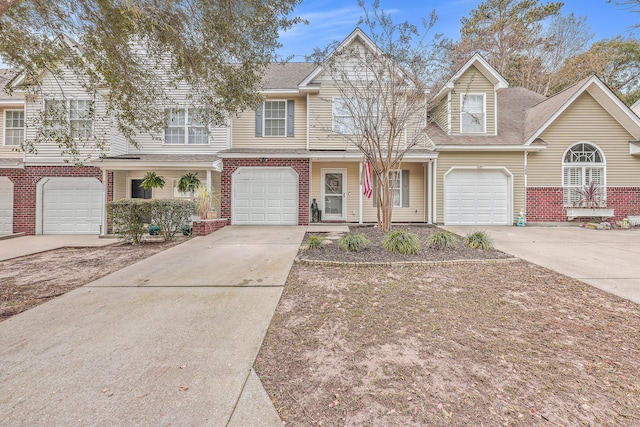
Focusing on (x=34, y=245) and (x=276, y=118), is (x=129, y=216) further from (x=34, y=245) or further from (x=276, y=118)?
(x=276, y=118)

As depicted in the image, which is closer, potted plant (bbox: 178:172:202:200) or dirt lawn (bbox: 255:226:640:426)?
dirt lawn (bbox: 255:226:640:426)

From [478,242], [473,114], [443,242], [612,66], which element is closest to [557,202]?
[473,114]

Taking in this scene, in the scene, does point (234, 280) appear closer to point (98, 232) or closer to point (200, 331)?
Result: point (200, 331)

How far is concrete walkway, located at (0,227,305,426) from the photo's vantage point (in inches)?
76.3

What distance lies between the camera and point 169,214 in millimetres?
8867

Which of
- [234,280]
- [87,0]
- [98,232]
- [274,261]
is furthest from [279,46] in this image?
[98,232]

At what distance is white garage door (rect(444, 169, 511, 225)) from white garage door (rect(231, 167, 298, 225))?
6.49 m

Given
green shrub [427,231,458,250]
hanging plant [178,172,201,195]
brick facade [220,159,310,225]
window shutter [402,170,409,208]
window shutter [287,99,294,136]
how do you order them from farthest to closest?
window shutter [402,170,409,208] → window shutter [287,99,294,136] → brick facade [220,159,310,225] → hanging plant [178,172,201,195] → green shrub [427,231,458,250]

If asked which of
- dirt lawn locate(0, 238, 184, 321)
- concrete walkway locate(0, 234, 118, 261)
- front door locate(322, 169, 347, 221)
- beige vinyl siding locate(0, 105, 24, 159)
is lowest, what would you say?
dirt lawn locate(0, 238, 184, 321)

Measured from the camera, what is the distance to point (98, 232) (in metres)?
11.3

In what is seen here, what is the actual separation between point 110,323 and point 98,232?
1016cm

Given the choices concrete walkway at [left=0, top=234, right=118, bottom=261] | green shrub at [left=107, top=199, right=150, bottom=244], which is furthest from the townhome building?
green shrub at [left=107, top=199, right=150, bottom=244]

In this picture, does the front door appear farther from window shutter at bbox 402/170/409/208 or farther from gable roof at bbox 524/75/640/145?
gable roof at bbox 524/75/640/145

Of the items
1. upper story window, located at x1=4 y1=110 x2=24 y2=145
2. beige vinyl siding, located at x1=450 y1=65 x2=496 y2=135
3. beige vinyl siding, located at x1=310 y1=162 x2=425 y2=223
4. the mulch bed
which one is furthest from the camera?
beige vinyl siding, located at x1=310 y1=162 x2=425 y2=223
